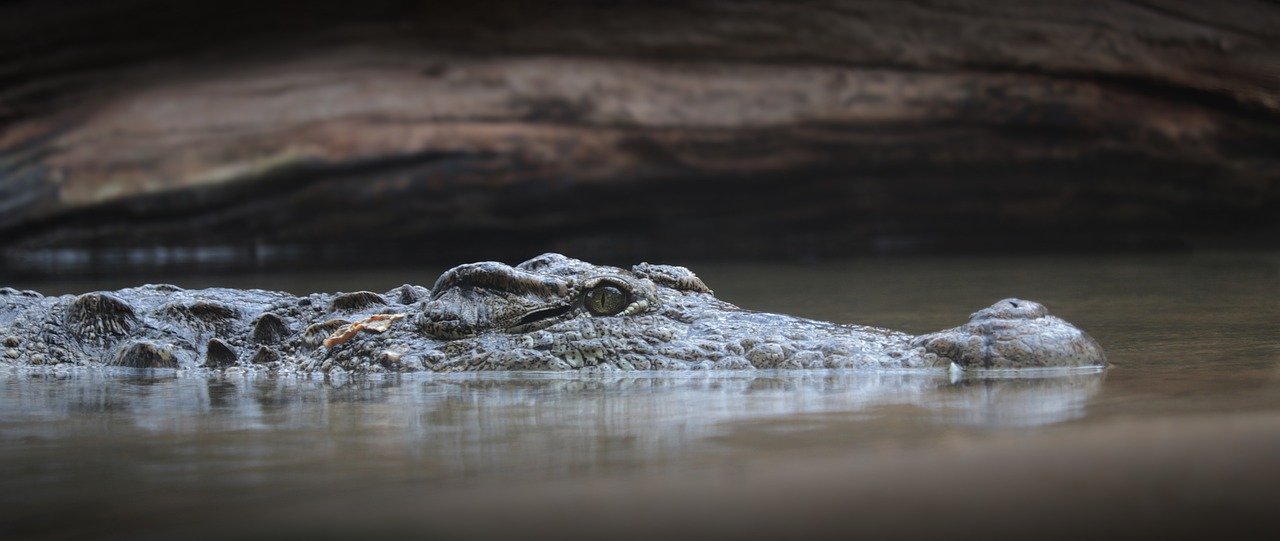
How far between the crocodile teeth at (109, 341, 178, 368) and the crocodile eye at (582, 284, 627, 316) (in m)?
1.60

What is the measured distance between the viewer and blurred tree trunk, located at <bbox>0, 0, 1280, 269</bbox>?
9.71 meters

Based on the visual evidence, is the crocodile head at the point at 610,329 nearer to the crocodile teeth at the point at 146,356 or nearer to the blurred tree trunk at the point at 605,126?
the crocodile teeth at the point at 146,356

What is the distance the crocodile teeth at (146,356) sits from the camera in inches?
182

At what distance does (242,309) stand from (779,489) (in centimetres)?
323

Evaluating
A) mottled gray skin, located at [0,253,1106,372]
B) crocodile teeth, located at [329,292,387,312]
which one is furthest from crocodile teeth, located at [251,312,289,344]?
crocodile teeth, located at [329,292,387,312]

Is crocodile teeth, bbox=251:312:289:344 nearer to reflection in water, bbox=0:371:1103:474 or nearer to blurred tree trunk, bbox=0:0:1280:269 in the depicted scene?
reflection in water, bbox=0:371:1103:474

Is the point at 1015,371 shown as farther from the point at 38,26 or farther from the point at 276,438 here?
the point at 38,26

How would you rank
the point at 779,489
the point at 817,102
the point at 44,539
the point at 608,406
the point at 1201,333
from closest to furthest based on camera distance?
the point at 44,539 → the point at 779,489 → the point at 608,406 → the point at 1201,333 → the point at 817,102

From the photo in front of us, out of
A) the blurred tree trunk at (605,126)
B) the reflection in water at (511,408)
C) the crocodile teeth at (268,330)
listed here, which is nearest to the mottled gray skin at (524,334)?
the crocodile teeth at (268,330)

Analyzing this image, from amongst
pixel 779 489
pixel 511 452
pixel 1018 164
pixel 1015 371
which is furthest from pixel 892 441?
pixel 1018 164

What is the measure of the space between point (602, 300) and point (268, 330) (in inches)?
52.3

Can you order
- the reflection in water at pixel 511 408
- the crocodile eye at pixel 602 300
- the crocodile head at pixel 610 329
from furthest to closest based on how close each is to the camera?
the crocodile eye at pixel 602 300, the crocodile head at pixel 610 329, the reflection in water at pixel 511 408

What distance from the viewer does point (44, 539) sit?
2002mm

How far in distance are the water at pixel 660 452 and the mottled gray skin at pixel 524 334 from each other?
0.13 meters
